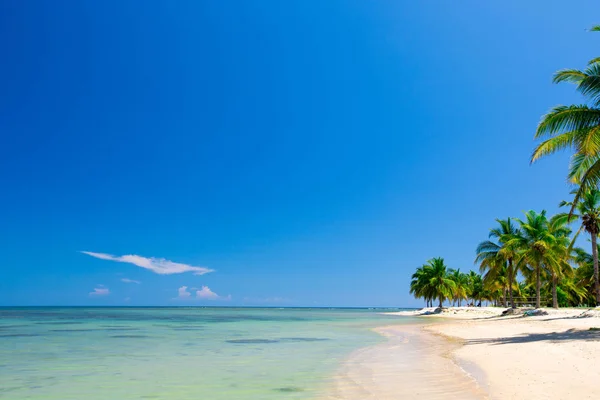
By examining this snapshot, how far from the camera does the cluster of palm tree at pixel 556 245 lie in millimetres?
15613

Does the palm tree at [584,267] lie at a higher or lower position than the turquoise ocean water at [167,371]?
higher

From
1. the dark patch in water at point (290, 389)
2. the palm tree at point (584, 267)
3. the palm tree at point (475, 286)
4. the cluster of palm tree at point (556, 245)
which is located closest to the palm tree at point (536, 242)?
the cluster of palm tree at point (556, 245)

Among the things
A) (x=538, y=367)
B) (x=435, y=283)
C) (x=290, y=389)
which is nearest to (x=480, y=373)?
(x=538, y=367)

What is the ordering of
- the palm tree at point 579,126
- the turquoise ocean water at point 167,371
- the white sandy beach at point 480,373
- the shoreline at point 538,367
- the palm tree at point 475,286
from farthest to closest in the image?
the palm tree at point 475,286 < the palm tree at point 579,126 < the turquoise ocean water at point 167,371 < the white sandy beach at point 480,373 < the shoreline at point 538,367

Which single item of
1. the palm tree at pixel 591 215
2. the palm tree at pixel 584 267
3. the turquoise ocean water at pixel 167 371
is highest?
the palm tree at pixel 591 215

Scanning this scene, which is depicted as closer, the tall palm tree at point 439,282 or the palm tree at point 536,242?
the palm tree at point 536,242

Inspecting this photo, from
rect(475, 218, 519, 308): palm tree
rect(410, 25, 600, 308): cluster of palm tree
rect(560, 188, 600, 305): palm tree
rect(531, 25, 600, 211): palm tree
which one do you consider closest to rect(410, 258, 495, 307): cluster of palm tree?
rect(410, 25, 600, 308): cluster of palm tree

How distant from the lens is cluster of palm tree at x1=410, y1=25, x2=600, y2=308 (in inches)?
615

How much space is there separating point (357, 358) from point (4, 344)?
48.7 feet

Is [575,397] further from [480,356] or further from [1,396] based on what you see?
[1,396]

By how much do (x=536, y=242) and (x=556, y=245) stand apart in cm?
225

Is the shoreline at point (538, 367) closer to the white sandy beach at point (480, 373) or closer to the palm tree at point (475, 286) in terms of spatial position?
the white sandy beach at point (480, 373)

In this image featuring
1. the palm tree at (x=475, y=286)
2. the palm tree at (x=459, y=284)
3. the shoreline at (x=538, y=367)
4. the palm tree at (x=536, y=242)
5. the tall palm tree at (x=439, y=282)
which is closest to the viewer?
the shoreline at (x=538, y=367)

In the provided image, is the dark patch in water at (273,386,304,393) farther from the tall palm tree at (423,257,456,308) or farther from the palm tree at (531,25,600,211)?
the tall palm tree at (423,257,456,308)
